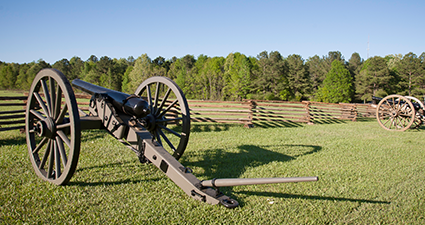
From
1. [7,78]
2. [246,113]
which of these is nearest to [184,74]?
[7,78]

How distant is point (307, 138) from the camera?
8680mm

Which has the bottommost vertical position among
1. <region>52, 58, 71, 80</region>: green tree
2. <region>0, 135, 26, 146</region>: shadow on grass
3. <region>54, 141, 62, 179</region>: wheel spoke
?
<region>0, 135, 26, 146</region>: shadow on grass

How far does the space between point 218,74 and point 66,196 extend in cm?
5577

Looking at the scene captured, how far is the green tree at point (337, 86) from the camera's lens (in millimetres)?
Answer: 48469

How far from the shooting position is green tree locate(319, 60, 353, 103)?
4847 cm

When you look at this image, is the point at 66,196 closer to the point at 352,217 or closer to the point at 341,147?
the point at 352,217

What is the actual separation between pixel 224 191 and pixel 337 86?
5173 centimetres

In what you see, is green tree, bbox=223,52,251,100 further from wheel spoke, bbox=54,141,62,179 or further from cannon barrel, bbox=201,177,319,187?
cannon barrel, bbox=201,177,319,187

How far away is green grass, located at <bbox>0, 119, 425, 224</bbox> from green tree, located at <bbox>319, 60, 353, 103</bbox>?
46.6 meters

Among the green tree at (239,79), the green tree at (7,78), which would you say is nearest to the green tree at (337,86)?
the green tree at (239,79)

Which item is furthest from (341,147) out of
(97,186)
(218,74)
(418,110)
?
(218,74)

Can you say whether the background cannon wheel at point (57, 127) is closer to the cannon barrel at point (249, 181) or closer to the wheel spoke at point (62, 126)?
the wheel spoke at point (62, 126)

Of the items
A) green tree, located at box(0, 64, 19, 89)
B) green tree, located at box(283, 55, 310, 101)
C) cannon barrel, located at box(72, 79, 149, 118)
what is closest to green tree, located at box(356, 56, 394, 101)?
green tree, located at box(283, 55, 310, 101)

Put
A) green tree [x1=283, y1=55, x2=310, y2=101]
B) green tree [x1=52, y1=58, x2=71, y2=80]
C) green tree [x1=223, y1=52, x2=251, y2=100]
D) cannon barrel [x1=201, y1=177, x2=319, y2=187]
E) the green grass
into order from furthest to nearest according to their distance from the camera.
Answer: green tree [x1=52, y1=58, x2=71, y2=80] < green tree [x1=283, y1=55, x2=310, y2=101] < green tree [x1=223, y1=52, x2=251, y2=100] < the green grass < cannon barrel [x1=201, y1=177, x2=319, y2=187]
